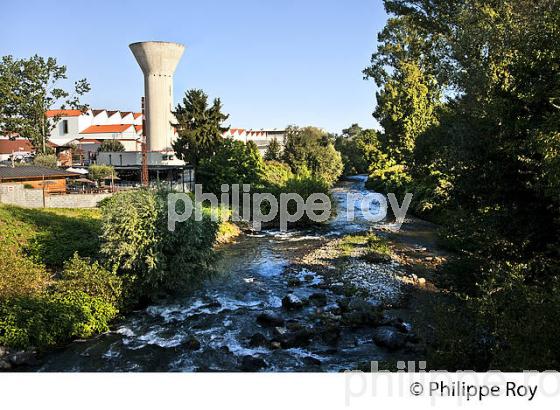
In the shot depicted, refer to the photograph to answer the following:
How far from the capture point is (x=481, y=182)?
392 inches

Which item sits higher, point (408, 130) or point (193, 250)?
point (408, 130)

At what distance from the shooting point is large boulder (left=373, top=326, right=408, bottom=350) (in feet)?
34.7

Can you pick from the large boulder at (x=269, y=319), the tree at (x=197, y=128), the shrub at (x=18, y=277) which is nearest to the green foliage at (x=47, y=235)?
the shrub at (x=18, y=277)

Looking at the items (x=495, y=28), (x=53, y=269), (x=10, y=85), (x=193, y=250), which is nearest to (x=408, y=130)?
(x=495, y=28)

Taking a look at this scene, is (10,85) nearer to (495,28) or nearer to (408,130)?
(408,130)

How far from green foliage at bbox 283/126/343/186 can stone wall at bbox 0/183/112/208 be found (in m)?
21.2

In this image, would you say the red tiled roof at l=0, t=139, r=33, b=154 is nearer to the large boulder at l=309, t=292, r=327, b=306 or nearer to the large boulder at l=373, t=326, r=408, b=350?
the large boulder at l=309, t=292, r=327, b=306

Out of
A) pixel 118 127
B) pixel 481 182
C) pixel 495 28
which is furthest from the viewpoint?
pixel 118 127

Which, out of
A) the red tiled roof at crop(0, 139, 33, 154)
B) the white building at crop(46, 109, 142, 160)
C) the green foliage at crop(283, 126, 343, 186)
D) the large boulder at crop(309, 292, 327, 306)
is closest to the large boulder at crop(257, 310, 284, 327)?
the large boulder at crop(309, 292, 327, 306)

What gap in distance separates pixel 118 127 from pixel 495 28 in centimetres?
4856

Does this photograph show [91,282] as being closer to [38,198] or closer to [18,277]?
[18,277]
